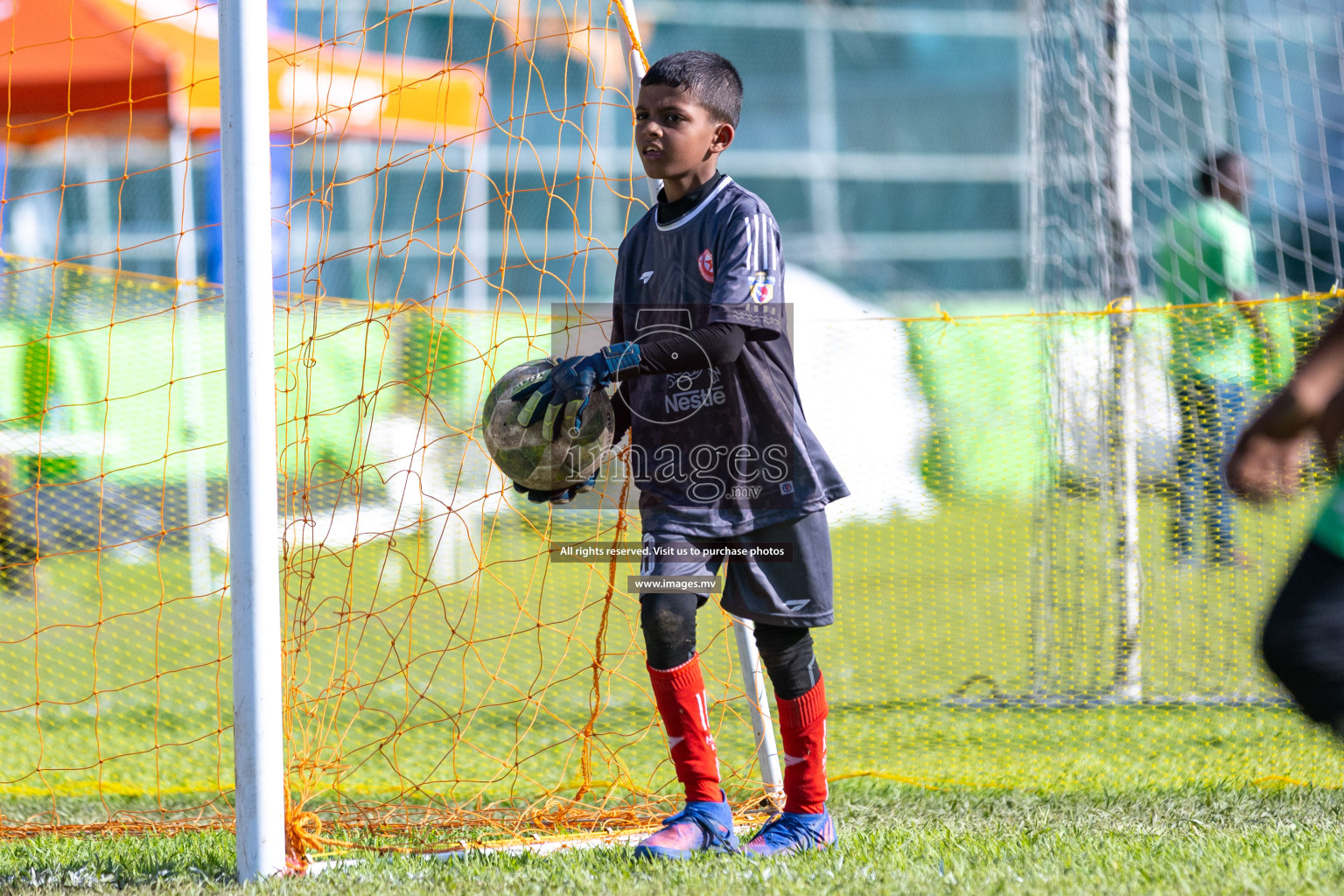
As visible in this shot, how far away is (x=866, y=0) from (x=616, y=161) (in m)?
6.15

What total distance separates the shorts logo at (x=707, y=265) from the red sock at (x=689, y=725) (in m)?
0.87

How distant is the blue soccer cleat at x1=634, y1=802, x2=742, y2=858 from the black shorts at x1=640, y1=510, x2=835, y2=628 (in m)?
0.46

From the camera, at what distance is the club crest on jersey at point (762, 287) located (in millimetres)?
2725

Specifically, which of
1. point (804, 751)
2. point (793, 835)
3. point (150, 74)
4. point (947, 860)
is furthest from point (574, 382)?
point (150, 74)

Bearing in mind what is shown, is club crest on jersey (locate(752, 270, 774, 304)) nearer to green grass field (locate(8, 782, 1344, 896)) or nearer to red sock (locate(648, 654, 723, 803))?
red sock (locate(648, 654, 723, 803))

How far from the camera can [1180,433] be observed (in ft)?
15.2

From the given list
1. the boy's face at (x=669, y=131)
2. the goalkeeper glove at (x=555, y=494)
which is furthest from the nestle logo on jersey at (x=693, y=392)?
the boy's face at (x=669, y=131)

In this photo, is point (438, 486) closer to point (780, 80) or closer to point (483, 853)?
point (483, 853)

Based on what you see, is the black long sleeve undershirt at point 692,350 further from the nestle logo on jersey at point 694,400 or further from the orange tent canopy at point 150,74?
the orange tent canopy at point 150,74

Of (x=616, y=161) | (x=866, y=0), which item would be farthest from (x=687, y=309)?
(x=866, y=0)

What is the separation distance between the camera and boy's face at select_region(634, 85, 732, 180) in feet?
9.22

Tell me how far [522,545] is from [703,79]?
3.00 m

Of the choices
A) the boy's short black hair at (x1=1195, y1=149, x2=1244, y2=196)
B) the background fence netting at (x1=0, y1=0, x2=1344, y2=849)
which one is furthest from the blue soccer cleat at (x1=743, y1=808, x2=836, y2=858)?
the boy's short black hair at (x1=1195, y1=149, x2=1244, y2=196)

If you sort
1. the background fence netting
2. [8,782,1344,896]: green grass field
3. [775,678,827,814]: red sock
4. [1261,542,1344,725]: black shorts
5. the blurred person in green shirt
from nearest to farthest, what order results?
[1261,542,1344,725]: black shorts
[8,782,1344,896]: green grass field
[775,678,827,814]: red sock
the background fence netting
the blurred person in green shirt
